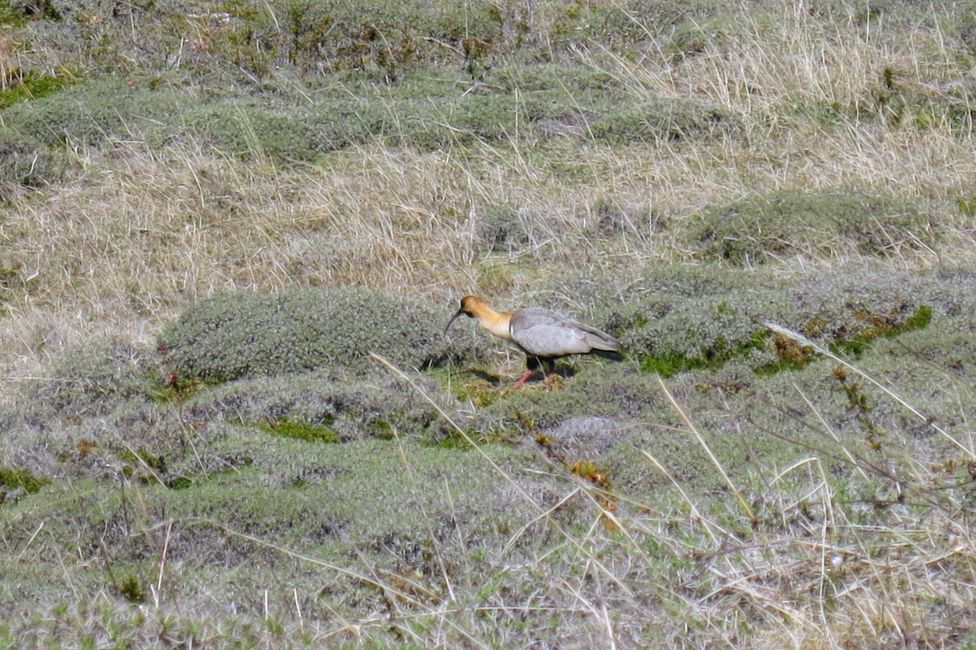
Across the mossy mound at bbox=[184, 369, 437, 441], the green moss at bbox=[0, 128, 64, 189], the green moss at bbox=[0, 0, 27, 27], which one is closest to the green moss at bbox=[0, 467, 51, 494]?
the mossy mound at bbox=[184, 369, 437, 441]

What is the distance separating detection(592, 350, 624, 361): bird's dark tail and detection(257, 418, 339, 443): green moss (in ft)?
5.00

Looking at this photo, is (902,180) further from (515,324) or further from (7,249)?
(7,249)

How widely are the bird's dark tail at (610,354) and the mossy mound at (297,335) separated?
1067mm

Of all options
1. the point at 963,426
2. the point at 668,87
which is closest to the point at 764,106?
the point at 668,87

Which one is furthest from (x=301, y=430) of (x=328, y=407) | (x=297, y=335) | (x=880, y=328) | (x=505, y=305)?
(x=880, y=328)

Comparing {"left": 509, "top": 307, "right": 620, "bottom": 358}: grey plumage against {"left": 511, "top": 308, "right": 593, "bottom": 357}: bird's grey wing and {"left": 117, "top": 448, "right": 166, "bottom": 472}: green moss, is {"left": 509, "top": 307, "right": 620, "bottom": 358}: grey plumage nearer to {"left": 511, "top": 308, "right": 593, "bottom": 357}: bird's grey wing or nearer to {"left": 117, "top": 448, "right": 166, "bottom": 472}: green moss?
{"left": 511, "top": 308, "right": 593, "bottom": 357}: bird's grey wing

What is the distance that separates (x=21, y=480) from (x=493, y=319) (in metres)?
2.72

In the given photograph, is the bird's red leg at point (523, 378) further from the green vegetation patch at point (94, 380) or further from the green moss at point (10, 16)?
the green moss at point (10, 16)

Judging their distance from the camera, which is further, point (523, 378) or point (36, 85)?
point (36, 85)

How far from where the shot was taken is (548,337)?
758 cm

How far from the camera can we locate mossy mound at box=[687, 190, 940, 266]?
9.48 meters

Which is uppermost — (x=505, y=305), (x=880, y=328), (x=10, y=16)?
(x=10, y=16)

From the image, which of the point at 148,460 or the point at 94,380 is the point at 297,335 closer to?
the point at 94,380

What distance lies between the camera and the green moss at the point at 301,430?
22.8 ft
